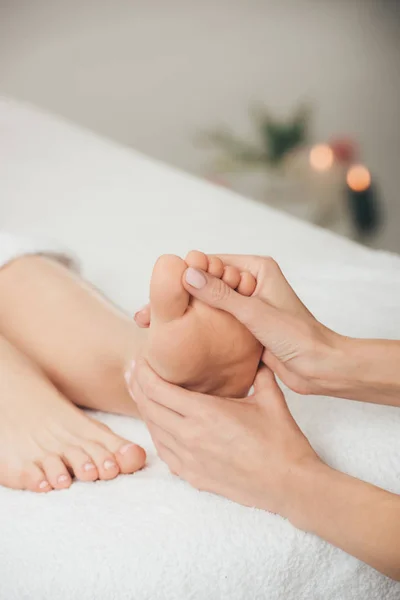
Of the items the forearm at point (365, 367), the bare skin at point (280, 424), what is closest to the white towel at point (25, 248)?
the bare skin at point (280, 424)

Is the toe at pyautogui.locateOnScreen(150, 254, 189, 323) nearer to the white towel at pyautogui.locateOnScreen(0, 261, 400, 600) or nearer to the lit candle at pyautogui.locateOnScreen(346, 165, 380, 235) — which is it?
the white towel at pyautogui.locateOnScreen(0, 261, 400, 600)

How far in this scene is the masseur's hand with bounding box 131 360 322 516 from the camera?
2.20 feet

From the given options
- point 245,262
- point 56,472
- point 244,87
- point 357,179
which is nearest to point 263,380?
point 245,262

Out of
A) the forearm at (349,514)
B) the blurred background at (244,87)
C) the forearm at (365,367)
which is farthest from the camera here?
the blurred background at (244,87)

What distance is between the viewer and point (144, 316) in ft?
2.51

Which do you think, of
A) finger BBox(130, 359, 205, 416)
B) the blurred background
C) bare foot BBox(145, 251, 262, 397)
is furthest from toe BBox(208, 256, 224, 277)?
the blurred background

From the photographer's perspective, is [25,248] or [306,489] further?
[25,248]

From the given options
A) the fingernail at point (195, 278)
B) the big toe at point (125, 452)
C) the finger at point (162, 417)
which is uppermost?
the fingernail at point (195, 278)

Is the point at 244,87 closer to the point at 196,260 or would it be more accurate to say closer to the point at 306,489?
the point at 196,260

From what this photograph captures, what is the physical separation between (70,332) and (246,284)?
A: 0.24 meters

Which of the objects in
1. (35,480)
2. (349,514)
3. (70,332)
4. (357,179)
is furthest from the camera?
(357,179)

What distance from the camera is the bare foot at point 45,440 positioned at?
0.75 metres

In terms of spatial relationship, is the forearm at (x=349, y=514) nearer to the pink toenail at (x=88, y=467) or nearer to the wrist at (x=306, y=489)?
the wrist at (x=306, y=489)

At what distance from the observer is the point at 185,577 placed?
2.09ft
